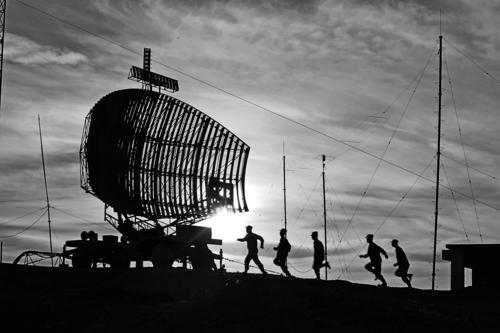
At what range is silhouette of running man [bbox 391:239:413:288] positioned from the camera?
29.1 metres

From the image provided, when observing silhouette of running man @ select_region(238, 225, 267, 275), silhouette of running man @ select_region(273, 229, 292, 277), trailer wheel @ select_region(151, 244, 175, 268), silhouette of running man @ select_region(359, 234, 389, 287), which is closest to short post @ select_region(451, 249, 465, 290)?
silhouette of running man @ select_region(359, 234, 389, 287)

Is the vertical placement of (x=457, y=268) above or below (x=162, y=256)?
below

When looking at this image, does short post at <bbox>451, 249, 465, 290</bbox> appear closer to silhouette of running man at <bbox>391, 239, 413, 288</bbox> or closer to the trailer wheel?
silhouette of running man at <bbox>391, 239, 413, 288</bbox>

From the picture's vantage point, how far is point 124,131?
133 ft

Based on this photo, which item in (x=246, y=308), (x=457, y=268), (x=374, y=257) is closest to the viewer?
(x=246, y=308)

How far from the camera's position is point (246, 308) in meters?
22.2

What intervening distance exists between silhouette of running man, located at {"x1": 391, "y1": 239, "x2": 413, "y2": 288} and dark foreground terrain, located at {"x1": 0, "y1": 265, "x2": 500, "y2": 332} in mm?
750

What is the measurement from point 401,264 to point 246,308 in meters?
9.10

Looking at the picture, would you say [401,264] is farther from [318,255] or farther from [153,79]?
[153,79]

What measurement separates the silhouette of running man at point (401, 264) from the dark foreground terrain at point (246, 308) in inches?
29.5

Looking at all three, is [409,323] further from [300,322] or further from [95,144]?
[95,144]

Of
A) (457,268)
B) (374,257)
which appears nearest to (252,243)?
(374,257)

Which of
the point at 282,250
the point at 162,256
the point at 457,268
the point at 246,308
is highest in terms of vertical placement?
the point at 282,250

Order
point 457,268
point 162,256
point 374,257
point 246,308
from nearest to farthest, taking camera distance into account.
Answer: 1. point 246,308
2. point 374,257
3. point 457,268
4. point 162,256
